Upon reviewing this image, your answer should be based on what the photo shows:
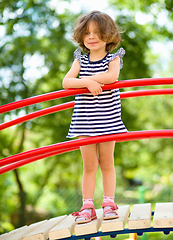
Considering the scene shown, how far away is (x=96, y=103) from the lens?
1695mm

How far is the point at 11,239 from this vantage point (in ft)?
5.69

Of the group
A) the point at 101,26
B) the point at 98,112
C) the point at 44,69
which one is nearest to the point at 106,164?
the point at 98,112

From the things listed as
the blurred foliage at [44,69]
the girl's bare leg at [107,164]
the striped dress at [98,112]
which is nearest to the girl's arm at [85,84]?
the striped dress at [98,112]

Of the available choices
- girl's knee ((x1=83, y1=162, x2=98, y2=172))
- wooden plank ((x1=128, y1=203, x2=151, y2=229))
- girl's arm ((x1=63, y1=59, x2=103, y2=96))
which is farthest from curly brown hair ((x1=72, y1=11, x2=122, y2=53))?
wooden plank ((x1=128, y1=203, x2=151, y2=229))

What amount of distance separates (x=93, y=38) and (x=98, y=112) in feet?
1.35

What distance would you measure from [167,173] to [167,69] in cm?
291

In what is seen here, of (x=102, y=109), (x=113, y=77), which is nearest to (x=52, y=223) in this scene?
(x=102, y=109)

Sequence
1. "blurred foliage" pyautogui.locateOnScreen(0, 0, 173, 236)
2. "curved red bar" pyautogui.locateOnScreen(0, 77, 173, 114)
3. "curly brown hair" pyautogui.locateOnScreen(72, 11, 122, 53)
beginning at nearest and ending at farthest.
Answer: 1. "curved red bar" pyautogui.locateOnScreen(0, 77, 173, 114)
2. "curly brown hair" pyautogui.locateOnScreen(72, 11, 122, 53)
3. "blurred foliage" pyautogui.locateOnScreen(0, 0, 173, 236)

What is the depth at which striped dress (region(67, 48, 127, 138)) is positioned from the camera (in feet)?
5.47

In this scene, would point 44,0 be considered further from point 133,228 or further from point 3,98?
point 133,228

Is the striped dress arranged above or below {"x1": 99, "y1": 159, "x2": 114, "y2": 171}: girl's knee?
above

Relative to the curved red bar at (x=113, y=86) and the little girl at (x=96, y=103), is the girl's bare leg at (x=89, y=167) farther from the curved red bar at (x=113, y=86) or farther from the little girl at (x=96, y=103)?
the curved red bar at (x=113, y=86)

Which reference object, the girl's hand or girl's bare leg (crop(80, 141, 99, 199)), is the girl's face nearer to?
the girl's hand

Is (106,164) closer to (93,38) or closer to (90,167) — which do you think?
(90,167)
